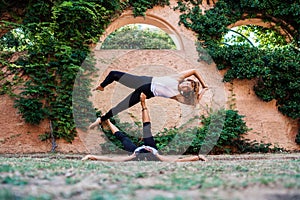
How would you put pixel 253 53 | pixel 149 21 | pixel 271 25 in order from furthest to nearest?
pixel 271 25 → pixel 149 21 → pixel 253 53

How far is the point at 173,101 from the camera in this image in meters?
6.99

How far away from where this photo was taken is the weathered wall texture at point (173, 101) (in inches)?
267

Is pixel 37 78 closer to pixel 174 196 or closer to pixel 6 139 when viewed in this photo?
pixel 6 139

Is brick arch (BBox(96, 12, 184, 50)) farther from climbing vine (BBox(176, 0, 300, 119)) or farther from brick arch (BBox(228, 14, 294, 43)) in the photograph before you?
brick arch (BBox(228, 14, 294, 43))

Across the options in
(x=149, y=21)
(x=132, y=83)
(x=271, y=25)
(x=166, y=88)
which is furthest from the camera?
(x=271, y=25)

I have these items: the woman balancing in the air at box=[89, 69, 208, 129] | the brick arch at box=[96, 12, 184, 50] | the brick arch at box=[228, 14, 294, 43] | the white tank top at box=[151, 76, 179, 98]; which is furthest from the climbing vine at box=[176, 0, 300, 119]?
the white tank top at box=[151, 76, 179, 98]

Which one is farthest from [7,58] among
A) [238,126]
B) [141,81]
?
[238,126]

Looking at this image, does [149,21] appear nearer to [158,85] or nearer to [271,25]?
[271,25]

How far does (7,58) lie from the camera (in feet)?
21.5

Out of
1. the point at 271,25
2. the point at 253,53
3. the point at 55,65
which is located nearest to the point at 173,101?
the point at 253,53

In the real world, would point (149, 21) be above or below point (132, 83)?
above

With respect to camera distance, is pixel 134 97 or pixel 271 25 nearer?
pixel 134 97

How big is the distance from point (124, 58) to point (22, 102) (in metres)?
2.40

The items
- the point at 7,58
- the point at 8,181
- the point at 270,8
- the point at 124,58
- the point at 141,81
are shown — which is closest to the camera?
the point at 8,181
